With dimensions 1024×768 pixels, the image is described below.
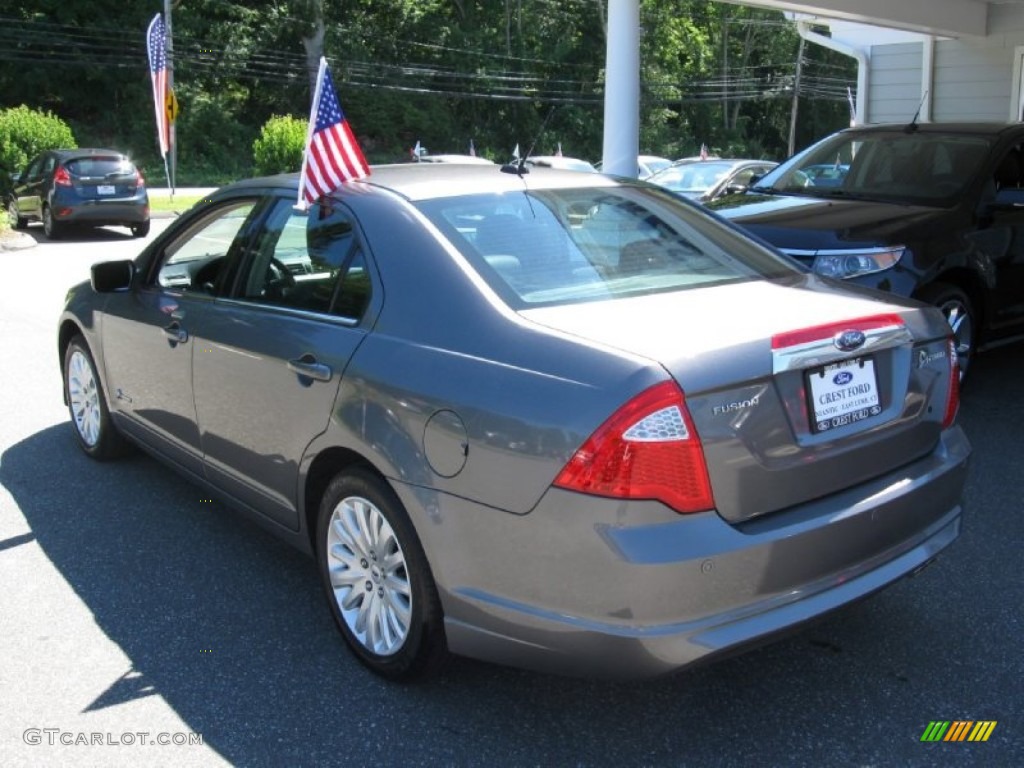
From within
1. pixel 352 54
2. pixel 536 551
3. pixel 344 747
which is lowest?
pixel 344 747

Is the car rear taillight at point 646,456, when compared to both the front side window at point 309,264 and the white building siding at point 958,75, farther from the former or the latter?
the white building siding at point 958,75

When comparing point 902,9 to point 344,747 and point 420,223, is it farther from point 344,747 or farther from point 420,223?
point 344,747

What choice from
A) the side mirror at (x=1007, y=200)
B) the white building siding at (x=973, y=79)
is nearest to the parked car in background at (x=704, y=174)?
the white building siding at (x=973, y=79)

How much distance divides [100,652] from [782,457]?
94.5 inches

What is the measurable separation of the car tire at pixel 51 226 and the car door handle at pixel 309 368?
17.2m

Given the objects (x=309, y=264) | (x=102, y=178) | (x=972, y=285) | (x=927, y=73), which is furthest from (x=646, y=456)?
(x=102, y=178)

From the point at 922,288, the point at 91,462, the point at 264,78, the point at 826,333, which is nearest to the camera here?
the point at 826,333

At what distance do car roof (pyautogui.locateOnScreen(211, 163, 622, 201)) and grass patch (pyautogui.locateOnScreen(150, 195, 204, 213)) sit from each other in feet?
68.9

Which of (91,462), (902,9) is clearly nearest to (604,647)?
(91,462)

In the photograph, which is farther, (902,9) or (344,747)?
(902,9)

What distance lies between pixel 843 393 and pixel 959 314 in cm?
396

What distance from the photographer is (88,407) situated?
17.8 feet

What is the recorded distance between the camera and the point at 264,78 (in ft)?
160

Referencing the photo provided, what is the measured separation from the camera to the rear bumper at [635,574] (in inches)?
100.0
